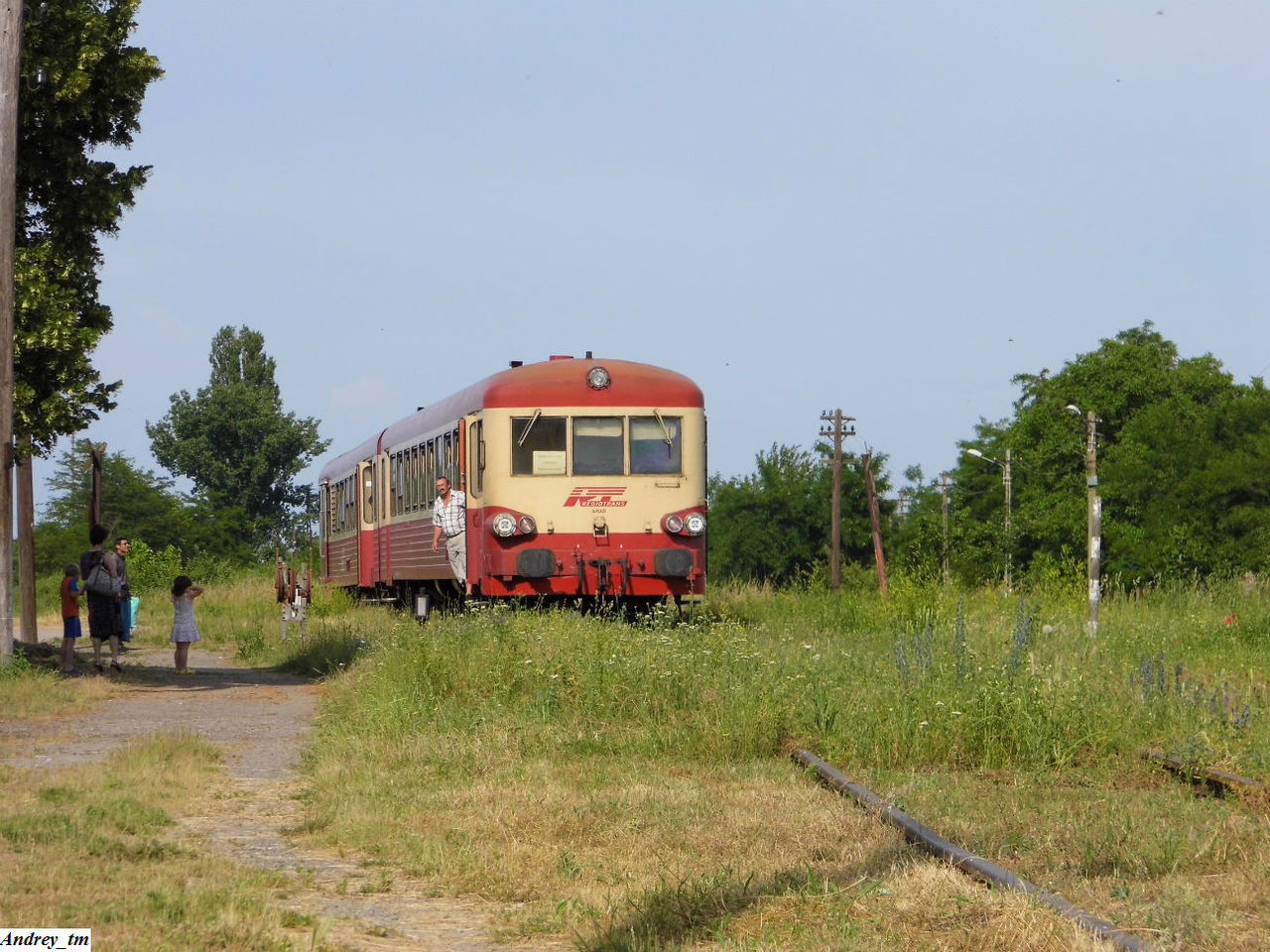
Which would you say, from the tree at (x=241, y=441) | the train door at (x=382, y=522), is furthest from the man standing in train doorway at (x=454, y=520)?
the tree at (x=241, y=441)

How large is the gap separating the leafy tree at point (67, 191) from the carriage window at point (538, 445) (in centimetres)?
447

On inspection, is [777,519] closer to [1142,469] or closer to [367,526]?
[1142,469]

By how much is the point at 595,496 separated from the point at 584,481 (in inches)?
8.5

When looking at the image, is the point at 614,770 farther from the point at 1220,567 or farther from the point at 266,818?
the point at 1220,567

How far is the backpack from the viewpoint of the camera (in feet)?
57.1

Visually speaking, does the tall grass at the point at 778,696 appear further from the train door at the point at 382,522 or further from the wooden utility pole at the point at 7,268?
the train door at the point at 382,522

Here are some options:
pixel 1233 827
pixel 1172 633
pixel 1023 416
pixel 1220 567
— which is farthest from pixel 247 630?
pixel 1023 416

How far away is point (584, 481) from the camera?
64.0 feet

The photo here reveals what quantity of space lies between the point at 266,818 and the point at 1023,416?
238ft

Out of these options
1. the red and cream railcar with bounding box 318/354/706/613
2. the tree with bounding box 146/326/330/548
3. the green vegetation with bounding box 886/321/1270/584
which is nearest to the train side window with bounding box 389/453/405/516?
the red and cream railcar with bounding box 318/354/706/613

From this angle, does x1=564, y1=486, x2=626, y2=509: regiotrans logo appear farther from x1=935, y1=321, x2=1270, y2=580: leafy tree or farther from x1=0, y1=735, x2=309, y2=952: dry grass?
x1=935, y1=321, x2=1270, y2=580: leafy tree

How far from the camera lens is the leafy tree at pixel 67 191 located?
17.4 metres

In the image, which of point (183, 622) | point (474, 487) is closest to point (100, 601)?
point (183, 622)

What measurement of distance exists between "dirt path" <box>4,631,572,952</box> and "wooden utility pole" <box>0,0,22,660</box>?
1579 mm
